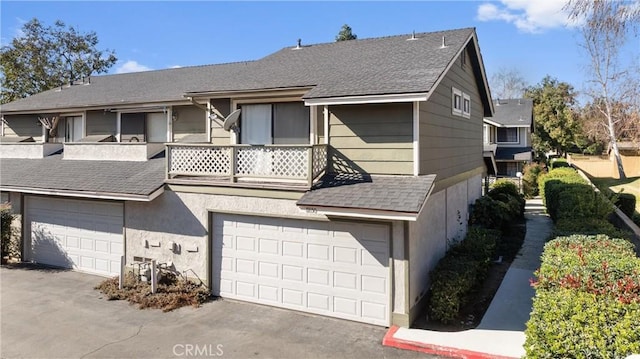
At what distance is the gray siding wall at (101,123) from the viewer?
15975 mm

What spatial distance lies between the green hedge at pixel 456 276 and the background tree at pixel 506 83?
64071 millimetres

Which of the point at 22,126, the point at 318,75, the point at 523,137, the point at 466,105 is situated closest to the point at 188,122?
the point at 318,75

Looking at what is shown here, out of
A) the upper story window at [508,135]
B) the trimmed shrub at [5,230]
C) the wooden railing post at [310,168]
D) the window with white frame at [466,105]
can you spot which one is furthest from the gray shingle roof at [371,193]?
the upper story window at [508,135]

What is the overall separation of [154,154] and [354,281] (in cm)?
828

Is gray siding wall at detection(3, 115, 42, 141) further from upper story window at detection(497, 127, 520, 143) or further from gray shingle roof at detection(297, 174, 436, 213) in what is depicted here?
upper story window at detection(497, 127, 520, 143)

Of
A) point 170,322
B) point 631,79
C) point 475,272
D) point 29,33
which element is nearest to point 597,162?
point 631,79

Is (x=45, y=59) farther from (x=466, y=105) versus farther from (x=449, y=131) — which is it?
(x=449, y=131)

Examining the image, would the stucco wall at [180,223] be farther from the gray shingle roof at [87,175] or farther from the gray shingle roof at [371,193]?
the gray shingle roof at [371,193]

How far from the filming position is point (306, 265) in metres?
9.33

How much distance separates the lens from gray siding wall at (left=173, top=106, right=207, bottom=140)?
45.9ft

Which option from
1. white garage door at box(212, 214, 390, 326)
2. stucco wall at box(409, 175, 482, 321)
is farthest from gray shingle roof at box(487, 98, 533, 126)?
white garage door at box(212, 214, 390, 326)

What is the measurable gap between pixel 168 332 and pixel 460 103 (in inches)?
423

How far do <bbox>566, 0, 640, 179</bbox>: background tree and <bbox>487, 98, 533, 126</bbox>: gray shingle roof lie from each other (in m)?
5.94

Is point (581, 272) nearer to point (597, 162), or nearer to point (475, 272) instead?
point (475, 272)
